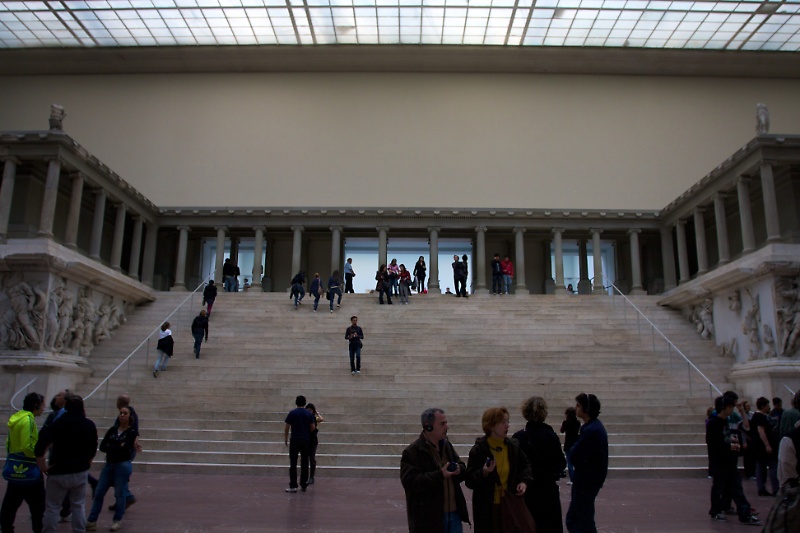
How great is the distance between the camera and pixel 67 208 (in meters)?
23.2

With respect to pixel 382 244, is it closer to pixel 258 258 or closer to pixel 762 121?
pixel 258 258

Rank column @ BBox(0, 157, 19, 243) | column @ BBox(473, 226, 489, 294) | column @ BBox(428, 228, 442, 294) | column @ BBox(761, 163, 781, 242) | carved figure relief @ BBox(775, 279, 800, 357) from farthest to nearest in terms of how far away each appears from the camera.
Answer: column @ BBox(473, 226, 489, 294) → column @ BBox(428, 228, 442, 294) → column @ BBox(0, 157, 19, 243) → column @ BBox(761, 163, 781, 242) → carved figure relief @ BBox(775, 279, 800, 357)

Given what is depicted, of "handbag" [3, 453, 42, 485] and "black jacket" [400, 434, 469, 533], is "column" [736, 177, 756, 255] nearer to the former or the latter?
"black jacket" [400, 434, 469, 533]

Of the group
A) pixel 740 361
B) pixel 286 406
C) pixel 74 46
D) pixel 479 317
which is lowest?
pixel 286 406

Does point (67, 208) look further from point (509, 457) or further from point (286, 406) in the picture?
point (509, 457)

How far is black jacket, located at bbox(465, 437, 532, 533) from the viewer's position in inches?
176

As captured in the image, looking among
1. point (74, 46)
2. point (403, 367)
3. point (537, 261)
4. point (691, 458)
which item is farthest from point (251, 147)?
point (691, 458)

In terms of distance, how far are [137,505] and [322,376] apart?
7354mm

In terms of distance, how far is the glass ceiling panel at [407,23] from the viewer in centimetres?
2906

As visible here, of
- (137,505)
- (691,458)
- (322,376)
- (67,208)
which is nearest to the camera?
(137,505)

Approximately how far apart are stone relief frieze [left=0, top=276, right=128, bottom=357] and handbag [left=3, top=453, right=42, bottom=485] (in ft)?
37.6

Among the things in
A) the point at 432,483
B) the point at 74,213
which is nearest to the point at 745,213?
the point at 432,483

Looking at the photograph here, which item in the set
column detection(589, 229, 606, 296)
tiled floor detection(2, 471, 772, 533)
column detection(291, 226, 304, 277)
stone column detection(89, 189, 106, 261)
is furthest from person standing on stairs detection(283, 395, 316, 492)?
column detection(589, 229, 606, 296)

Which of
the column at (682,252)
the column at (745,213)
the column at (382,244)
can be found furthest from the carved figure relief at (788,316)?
the column at (382,244)
